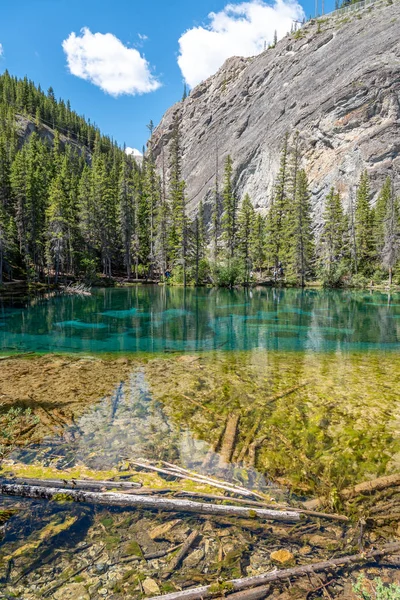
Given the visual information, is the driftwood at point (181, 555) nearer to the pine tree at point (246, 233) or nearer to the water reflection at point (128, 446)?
the water reflection at point (128, 446)

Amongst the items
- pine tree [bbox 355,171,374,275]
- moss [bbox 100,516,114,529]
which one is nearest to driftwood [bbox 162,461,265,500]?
moss [bbox 100,516,114,529]

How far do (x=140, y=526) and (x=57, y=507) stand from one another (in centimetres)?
132

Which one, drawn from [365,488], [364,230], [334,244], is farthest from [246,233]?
[365,488]

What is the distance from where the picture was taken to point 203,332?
22.1 m

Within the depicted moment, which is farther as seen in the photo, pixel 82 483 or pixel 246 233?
pixel 246 233

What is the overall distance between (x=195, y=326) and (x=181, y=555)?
65.4 ft

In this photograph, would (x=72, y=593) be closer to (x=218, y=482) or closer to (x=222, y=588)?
(x=222, y=588)

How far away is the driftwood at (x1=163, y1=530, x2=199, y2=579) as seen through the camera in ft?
13.5

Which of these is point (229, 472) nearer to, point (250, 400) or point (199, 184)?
point (250, 400)

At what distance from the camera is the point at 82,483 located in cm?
561

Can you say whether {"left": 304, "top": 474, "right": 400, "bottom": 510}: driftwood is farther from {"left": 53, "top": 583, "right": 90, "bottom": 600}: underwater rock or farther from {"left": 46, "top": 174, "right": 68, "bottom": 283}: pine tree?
{"left": 46, "top": 174, "right": 68, "bottom": 283}: pine tree

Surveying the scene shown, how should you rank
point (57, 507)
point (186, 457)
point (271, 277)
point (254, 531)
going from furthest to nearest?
point (271, 277)
point (186, 457)
point (57, 507)
point (254, 531)

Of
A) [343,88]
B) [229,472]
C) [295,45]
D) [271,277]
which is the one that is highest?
[295,45]

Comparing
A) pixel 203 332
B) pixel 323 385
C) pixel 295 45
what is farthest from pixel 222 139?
pixel 323 385
